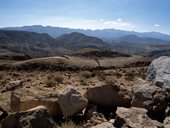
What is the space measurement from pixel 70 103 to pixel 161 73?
10.0 ft

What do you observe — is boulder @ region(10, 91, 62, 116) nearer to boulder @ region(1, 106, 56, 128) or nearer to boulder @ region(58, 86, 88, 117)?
boulder @ region(58, 86, 88, 117)

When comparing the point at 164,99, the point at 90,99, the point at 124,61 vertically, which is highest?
the point at 164,99

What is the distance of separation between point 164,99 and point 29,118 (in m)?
3.87

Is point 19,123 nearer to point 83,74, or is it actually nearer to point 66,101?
point 66,101

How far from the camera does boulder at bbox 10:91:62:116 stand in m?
10.1

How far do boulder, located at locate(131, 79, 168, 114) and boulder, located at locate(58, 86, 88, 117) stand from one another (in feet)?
5.79

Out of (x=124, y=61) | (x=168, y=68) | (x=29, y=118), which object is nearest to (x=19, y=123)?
(x=29, y=118)

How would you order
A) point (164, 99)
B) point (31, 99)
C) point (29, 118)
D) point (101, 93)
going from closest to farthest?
point (29, 118) < point (164, 99) < point (31, 99) < point (101, 93)

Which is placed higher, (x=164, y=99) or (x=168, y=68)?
(x=168, y=68)

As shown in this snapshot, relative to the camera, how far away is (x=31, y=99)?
1024cm

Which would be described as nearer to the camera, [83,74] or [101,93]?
[101,93]

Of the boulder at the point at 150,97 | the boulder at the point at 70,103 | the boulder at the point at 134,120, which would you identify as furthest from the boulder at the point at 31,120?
the boulder at the point at 150,97

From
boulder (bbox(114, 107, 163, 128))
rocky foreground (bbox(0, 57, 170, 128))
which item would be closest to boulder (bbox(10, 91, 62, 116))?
rocky foreground (bbox(0, 57, 170, 128))

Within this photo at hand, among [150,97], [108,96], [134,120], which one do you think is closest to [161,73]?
[150,97]
